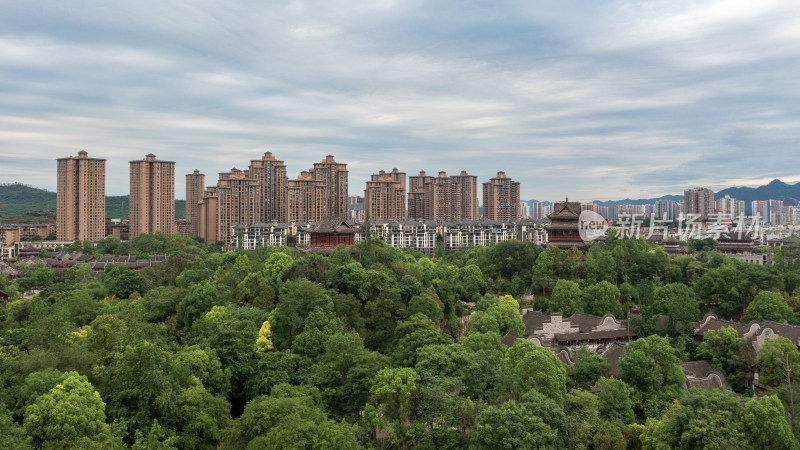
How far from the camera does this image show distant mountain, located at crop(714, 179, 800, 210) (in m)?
112

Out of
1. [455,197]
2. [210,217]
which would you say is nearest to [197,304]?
[210,217]

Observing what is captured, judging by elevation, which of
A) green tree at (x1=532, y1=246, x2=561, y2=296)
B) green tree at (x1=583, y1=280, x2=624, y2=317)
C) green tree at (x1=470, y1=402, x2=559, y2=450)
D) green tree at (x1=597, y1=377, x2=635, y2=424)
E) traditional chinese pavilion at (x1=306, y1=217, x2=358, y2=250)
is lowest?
green tree at (x1=597, y1=377, x2=635, y2=424)

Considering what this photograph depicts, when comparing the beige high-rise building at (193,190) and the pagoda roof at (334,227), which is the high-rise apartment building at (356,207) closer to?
the beige high-rise building at (193,190)

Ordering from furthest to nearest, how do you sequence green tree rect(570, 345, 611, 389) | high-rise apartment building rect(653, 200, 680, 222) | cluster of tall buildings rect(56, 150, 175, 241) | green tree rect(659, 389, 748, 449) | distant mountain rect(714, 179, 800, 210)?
1. distant mountain rect(714, 179, 800, 210)
2. high-rise apartment building rect(653, 200, 680, 222)
3. cluster of tall buildings rect(56, 150, 175, 241)
4. green tree rect(570, 345, 611, 389)
5. green tree rect(659, 389, 748, 449)

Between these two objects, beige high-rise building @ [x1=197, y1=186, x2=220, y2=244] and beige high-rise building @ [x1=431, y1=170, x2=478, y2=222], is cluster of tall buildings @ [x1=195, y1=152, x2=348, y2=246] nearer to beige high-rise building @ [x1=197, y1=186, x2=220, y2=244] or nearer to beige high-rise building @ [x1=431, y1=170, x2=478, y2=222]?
beige high-rise building @ [x1=197, y1=186, x2=220, y2=244]

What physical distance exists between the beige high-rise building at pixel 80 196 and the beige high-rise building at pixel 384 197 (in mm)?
30407

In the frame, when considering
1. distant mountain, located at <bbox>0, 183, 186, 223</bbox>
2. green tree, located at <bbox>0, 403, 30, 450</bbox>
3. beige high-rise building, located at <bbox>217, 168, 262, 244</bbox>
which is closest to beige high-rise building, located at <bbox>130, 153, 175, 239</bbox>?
beige high-rise building, located at <bbox>217, 168, 262, 244</bbox>

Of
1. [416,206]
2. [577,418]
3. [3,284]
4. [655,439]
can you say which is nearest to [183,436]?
[577,418]

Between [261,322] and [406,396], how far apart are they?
7680 mm

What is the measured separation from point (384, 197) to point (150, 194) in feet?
93.1

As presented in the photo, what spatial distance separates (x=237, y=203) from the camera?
6081 cm

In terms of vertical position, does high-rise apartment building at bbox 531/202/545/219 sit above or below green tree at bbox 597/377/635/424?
above

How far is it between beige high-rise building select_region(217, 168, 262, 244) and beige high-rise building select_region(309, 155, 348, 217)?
7.04m

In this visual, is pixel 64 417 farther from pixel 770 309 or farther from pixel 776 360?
pixel 770 309
